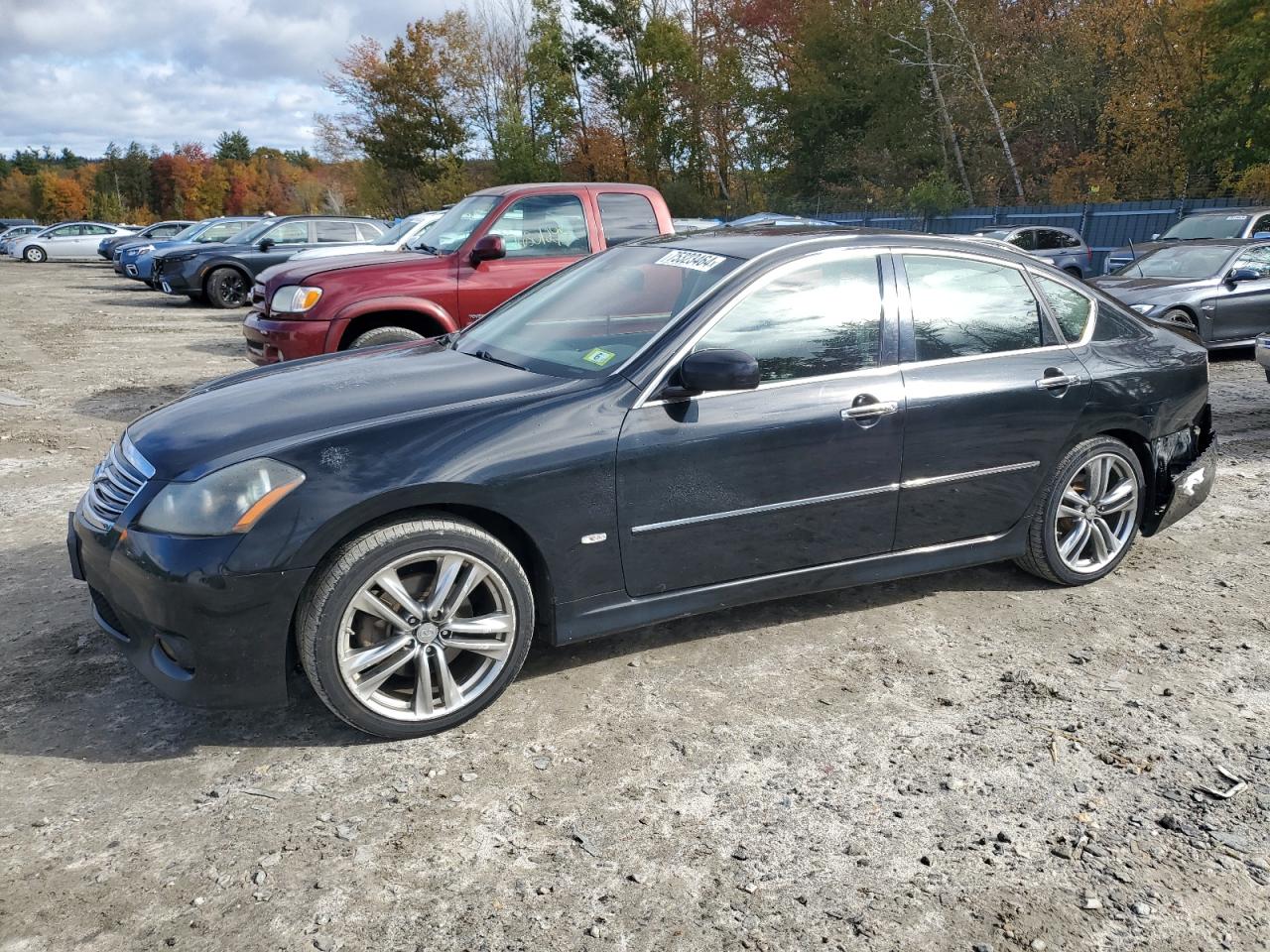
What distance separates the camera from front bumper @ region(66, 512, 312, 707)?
310cm

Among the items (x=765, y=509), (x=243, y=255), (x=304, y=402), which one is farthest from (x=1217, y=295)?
(x=243, y=255)

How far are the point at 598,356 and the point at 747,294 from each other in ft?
2.06

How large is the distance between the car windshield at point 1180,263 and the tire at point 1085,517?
8.73 metres

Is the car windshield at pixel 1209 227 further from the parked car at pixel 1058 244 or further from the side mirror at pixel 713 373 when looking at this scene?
the side mirror at pixel 713 373

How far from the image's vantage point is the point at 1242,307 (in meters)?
11.8

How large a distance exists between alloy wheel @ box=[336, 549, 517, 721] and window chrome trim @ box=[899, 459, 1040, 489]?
1.76 metres

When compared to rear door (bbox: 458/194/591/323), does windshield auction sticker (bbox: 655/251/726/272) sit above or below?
below

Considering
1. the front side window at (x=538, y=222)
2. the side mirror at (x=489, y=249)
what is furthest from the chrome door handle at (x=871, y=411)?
the front side window at (x=538, y=222)

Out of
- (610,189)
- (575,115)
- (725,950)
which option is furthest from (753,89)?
(725,950)

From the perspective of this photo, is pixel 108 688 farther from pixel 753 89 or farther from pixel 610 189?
pixel 753 89

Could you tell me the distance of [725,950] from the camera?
2.44 m

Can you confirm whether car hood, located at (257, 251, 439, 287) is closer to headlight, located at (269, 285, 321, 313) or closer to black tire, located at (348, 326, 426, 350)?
headlight, located at (269, 285, 321, 313)

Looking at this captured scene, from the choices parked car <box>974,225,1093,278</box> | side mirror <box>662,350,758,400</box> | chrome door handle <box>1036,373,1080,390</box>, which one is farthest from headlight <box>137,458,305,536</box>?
parked car <box>974,225,1093,278</box>

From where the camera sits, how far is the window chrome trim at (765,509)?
3662 millimetres
